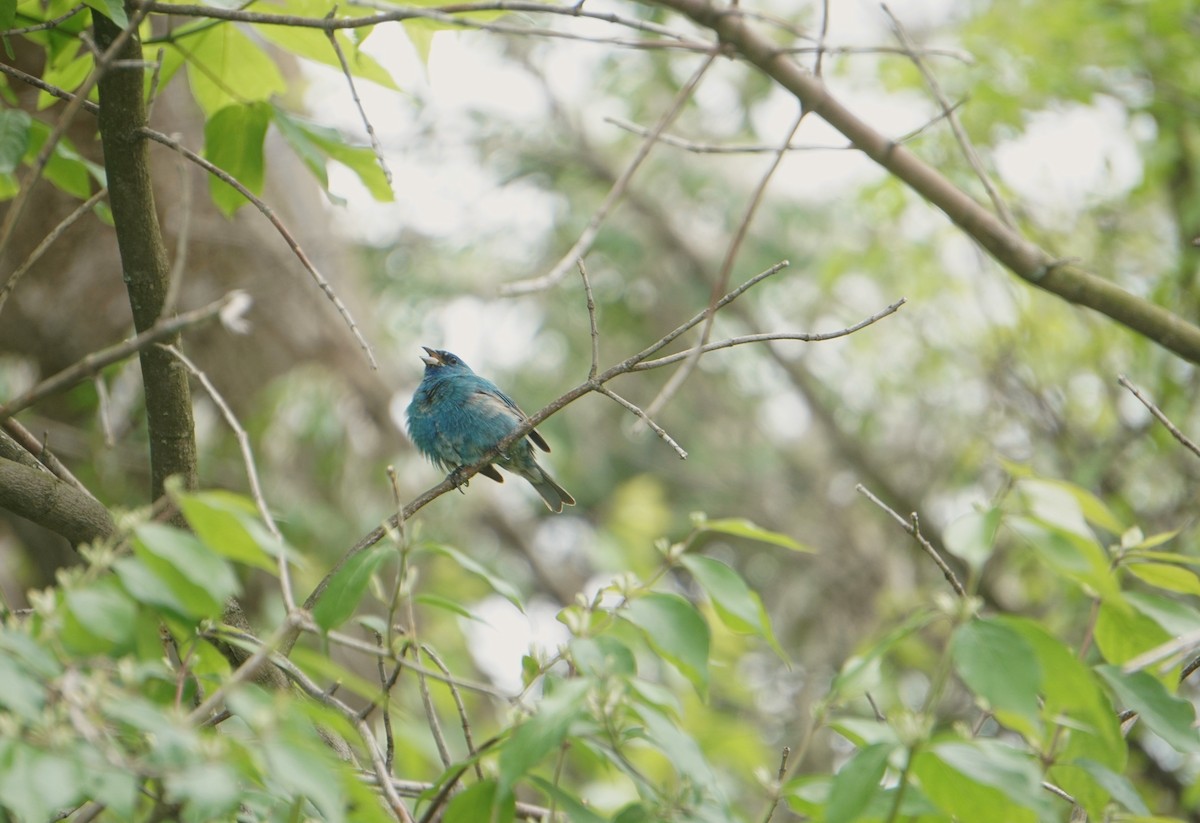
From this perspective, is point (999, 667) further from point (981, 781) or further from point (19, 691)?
point (19, 691)

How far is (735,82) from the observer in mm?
11438

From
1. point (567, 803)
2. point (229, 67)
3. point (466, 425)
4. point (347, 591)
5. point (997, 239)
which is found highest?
point (466, 425)

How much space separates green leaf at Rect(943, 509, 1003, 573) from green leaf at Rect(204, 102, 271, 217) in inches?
86.4

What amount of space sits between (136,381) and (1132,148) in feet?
21.4

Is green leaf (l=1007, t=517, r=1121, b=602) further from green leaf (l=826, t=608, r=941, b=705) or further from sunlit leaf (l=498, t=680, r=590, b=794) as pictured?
sunlit leaf (l=498, t=680, r=590, b=794)

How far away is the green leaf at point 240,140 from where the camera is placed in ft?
9.89

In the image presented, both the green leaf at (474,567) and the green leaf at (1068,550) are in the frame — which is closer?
→ the green leaf at (1068,550)

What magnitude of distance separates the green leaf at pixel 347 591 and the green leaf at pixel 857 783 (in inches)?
31.6

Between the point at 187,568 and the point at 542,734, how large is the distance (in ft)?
1.83

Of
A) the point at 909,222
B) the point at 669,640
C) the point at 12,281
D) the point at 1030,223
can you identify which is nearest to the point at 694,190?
the point at 909,222

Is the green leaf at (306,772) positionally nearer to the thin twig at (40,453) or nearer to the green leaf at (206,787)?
the green leaf at (206,787)

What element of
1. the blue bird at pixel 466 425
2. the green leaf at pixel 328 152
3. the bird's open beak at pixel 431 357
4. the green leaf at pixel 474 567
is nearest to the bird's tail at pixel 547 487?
the blue bird at pixel 466 425

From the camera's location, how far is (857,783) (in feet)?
5.38

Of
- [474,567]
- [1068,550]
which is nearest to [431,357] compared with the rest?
[474,567]
